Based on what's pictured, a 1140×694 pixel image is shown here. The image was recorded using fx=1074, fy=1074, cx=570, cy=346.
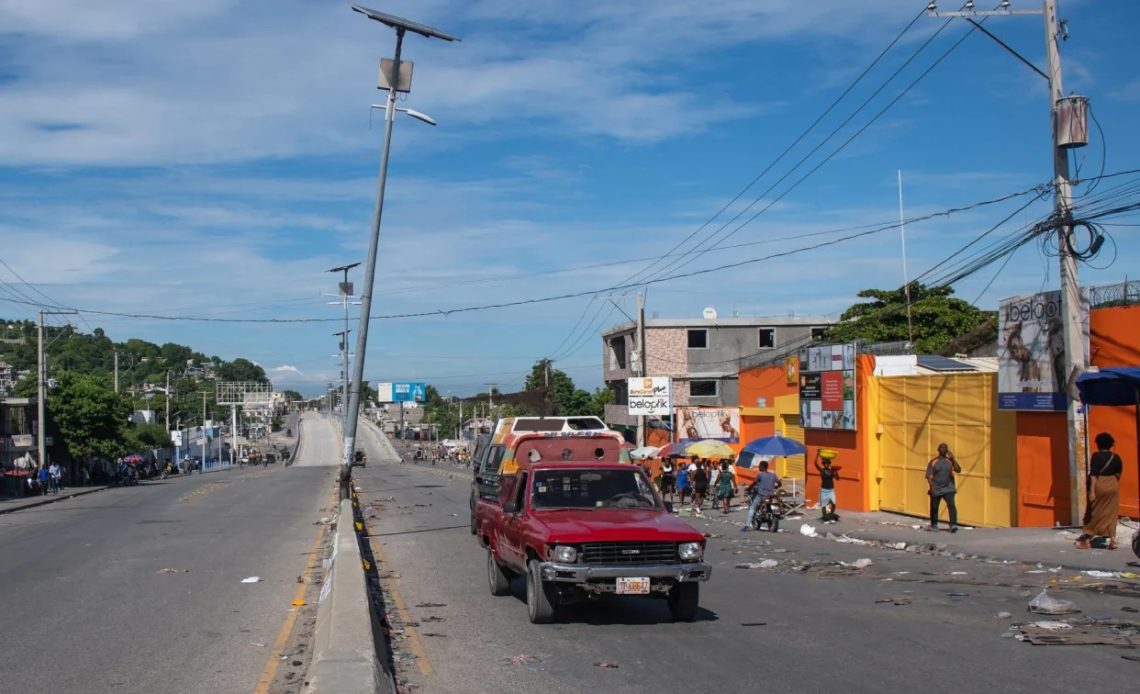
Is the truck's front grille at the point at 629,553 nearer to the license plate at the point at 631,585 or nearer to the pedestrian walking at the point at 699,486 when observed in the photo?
the license plate at the point at 631,585

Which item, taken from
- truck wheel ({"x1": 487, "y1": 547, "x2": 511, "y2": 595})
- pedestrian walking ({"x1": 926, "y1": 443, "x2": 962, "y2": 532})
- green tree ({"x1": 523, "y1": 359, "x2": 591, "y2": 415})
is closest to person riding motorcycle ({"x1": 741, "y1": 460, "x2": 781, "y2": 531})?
pedestrian walking ({"x1": 926, "y1": 443, "x2": 962, "y2": 532})

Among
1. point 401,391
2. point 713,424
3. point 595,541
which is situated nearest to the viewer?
point 595,541

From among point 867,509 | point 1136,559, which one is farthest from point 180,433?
point 1136,559

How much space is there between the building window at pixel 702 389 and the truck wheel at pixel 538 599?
185ft

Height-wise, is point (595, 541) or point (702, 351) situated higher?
point (702, 351)

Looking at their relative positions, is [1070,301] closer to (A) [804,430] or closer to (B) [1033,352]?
(B) [1033,352]

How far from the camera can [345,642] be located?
8.38 m

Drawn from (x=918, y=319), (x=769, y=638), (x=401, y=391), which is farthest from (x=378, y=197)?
(x=401, y=391)

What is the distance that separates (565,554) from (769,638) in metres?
2.09

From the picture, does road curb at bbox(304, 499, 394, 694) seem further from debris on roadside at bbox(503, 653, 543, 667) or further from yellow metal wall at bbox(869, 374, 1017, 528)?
yellow metal wall at bbox(869, 374, 1017, 528)

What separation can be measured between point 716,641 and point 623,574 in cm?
108

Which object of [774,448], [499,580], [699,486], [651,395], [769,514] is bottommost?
[769,514]

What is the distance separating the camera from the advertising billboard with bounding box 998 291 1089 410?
1959 cm

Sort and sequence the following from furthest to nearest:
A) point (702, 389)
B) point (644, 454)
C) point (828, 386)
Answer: point (702, 389), point (644, 454), point (828, 386)
